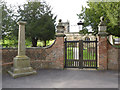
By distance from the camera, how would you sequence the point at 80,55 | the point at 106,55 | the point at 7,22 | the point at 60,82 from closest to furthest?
the point at 60,82 < the point at 106,55 < the point at 80,55 < the point at 7,22

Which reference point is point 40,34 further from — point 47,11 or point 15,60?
point 15,60

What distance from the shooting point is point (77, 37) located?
32250 millimetres

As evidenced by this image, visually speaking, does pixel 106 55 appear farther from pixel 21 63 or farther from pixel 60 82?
pixel 21 63

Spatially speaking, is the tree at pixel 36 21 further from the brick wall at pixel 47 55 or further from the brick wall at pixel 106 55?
the brick wall at pixel 106 55

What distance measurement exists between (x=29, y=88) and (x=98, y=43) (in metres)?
5.23

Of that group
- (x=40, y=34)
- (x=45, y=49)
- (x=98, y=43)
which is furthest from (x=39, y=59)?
(x=40, y=34)

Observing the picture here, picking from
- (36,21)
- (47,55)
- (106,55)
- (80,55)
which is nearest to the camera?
(106,55)

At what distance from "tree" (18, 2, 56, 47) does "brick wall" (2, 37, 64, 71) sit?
30.3ft

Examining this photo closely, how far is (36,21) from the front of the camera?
16.7m

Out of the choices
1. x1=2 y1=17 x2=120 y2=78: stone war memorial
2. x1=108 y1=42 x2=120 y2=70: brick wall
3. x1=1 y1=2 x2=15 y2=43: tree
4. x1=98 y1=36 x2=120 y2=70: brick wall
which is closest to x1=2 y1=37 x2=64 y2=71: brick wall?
x1=2 y1=17 x2=120 y2=78: stone war memorial

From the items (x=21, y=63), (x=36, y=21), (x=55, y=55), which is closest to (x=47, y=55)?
(x=55, y=55)

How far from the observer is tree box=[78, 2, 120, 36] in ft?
35.1

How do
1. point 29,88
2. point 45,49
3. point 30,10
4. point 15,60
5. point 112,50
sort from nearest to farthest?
point 29,88 → point 15,60 → point 112,50 → point 45,49 → point 30,10

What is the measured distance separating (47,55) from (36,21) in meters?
10.9
